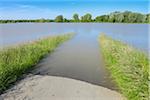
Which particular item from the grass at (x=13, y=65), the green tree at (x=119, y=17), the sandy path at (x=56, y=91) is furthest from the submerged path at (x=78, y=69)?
the green tree at (x=119, y=17)

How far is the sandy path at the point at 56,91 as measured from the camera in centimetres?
512

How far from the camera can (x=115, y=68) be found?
7.21m

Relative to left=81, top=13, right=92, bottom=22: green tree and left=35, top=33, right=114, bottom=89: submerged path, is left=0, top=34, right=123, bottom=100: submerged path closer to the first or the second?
left=35, top=33, right=114, bottom=89: submerged path

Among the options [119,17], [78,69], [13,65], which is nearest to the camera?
[13,65]

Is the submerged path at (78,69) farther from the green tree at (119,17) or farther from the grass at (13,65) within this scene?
the green tree at (119,17)

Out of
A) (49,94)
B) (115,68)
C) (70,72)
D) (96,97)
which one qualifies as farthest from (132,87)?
(70,72)

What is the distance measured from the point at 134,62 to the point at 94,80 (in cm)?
120

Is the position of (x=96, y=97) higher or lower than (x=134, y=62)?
lower

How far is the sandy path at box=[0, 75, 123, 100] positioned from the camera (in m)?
5.12

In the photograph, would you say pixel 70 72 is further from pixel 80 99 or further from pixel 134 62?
pixel 80 99

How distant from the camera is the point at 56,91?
5492 millimetres

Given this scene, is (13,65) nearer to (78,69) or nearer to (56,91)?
(56,91)

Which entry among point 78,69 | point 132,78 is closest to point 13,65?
point 78,69

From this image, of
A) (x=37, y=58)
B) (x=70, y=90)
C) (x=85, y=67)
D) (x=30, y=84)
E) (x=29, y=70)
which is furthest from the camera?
(x=37, y=58)
